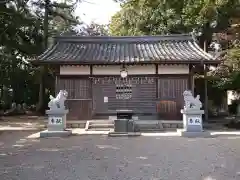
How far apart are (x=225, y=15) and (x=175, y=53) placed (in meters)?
7.29

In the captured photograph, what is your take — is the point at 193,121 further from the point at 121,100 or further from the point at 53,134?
the point at 53,134

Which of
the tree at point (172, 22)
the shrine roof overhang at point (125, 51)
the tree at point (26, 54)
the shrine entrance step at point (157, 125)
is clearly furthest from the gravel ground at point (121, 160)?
the tree at point (26, 54)

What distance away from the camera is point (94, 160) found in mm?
8578

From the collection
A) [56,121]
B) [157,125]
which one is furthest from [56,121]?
[157,125]

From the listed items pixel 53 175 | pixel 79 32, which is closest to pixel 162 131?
pixel 53 175

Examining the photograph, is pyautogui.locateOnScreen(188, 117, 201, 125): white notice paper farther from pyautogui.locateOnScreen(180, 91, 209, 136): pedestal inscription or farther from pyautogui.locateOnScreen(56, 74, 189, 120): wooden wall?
pyautogui.locateOnScreen(56, 74, 189, 120): wooden wall

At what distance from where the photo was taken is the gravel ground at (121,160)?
6.90 metres

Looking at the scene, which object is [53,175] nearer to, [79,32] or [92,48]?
[92,48]

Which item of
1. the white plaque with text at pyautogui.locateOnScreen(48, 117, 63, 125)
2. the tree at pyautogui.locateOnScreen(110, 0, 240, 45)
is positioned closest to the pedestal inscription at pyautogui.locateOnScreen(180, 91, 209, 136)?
the white plaque with text at pyautogui.locateOnScreen(48, 117, 63, 125)

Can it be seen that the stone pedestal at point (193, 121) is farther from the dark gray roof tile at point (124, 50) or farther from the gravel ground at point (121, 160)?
the dark gray roof tile at point (124, 50)

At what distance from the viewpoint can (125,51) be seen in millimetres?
19547

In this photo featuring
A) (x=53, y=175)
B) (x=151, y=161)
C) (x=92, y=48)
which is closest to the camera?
(x=53, y=175)

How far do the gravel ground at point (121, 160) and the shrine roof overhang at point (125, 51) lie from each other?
5.86m

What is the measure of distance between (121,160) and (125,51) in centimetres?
1166
